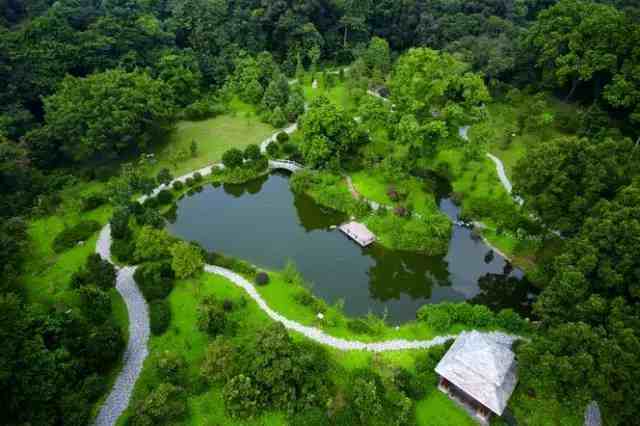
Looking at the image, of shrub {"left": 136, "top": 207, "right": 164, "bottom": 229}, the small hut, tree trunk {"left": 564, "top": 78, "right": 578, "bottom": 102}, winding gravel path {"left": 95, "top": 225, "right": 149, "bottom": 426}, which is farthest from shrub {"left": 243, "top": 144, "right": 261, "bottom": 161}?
tree trunk {"left": 564, "top": 78, "right": 578, "bottom": 102}

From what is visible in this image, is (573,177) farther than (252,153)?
No

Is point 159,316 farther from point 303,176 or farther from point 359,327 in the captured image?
point 303,176

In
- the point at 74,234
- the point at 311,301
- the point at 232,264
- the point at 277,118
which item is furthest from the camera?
the point at 277,118

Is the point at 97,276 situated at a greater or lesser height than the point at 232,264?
greater

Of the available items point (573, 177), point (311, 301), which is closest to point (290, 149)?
point (311, 301)

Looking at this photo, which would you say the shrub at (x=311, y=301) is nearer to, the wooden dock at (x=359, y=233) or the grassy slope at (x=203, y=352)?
the grassy slope at (x=203, y=352)
